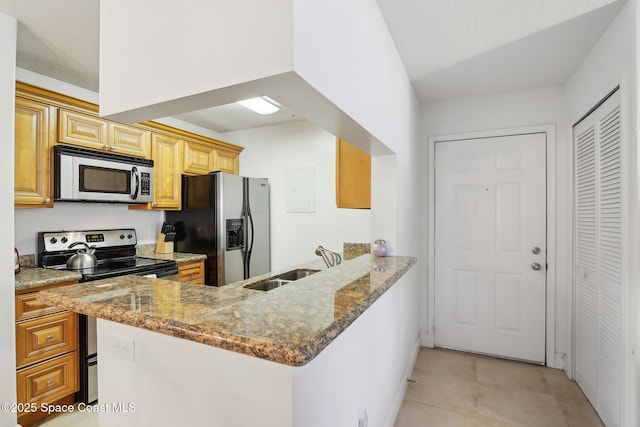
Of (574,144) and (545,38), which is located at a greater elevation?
(545,38)

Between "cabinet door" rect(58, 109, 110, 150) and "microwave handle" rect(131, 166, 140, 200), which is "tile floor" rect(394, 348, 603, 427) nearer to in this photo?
"microwave handle" rect(131, 166, 140, 200)

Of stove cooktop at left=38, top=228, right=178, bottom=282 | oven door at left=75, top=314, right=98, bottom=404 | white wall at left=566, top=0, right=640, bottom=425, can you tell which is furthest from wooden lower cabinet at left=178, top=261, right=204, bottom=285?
white wall at left=566, top=0, right=640, bottom=425

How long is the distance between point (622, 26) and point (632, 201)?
3.04ft

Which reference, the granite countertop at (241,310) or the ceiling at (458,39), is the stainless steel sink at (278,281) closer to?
the granite countertop at (241,310)

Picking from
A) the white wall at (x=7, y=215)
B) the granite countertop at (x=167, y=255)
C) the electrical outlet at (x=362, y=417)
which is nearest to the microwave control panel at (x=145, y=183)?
the granite countertop at (x=167, y=255)

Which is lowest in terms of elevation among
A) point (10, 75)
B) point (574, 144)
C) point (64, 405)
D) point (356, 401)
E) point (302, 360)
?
point (64, 405)

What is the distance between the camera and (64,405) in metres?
2.13

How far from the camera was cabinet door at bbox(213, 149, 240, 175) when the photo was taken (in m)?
3.78

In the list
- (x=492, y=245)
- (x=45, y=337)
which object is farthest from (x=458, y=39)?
(x=45, y=337)

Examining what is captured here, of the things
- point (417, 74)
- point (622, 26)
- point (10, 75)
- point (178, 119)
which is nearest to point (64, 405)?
point (10, 75)

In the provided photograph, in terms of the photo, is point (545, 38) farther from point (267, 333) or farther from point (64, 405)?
point (64, 405)

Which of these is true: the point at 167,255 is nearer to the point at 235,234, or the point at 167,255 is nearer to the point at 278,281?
the point at 235,234

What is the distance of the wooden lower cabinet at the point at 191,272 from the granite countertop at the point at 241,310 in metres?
1.78

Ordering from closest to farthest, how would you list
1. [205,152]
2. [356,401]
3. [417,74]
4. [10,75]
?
[356,401] → [10,75] → [417,74] → [205,152]
